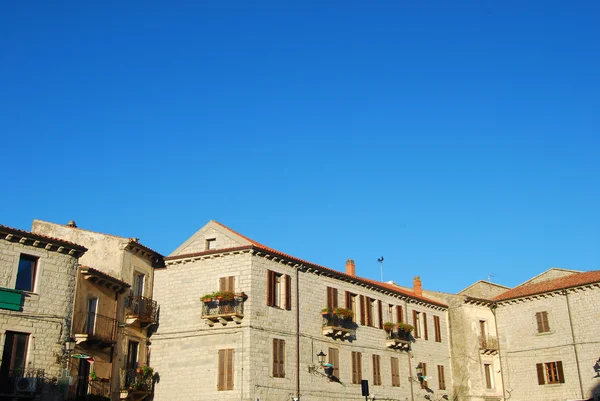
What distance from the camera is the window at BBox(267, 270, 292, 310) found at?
33844mm

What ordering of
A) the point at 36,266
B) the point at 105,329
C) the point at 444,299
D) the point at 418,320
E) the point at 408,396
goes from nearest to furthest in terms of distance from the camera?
1. the point at 36,266
2. the point at 105,329
3. the point at 408,396
4. the point at 418,320
5. the point at 444,299

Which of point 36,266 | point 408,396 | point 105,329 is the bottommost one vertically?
point 408,396

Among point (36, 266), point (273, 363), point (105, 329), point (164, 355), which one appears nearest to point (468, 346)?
point (273, 363)

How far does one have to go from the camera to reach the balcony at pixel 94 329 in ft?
95.3

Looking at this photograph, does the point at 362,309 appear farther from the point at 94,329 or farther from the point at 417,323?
the point at 94,329

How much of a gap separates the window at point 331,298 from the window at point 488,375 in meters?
14.6

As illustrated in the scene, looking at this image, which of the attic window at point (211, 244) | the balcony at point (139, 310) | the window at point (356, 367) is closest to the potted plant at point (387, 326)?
the window at point (356, 367)

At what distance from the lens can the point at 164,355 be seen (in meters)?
34.2

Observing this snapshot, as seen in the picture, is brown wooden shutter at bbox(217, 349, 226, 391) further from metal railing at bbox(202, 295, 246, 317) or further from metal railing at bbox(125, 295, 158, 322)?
metal railing at bbox(125, 295, 158, 322)

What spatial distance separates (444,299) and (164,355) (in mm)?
22416

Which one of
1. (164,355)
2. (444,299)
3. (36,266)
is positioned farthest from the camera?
(444,299)

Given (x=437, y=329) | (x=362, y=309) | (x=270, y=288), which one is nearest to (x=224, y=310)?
(x=270, y=288)

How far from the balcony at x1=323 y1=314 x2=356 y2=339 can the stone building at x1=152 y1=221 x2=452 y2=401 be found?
0.06 meters

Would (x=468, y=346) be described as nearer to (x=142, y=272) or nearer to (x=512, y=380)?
(x=512, y=380)
